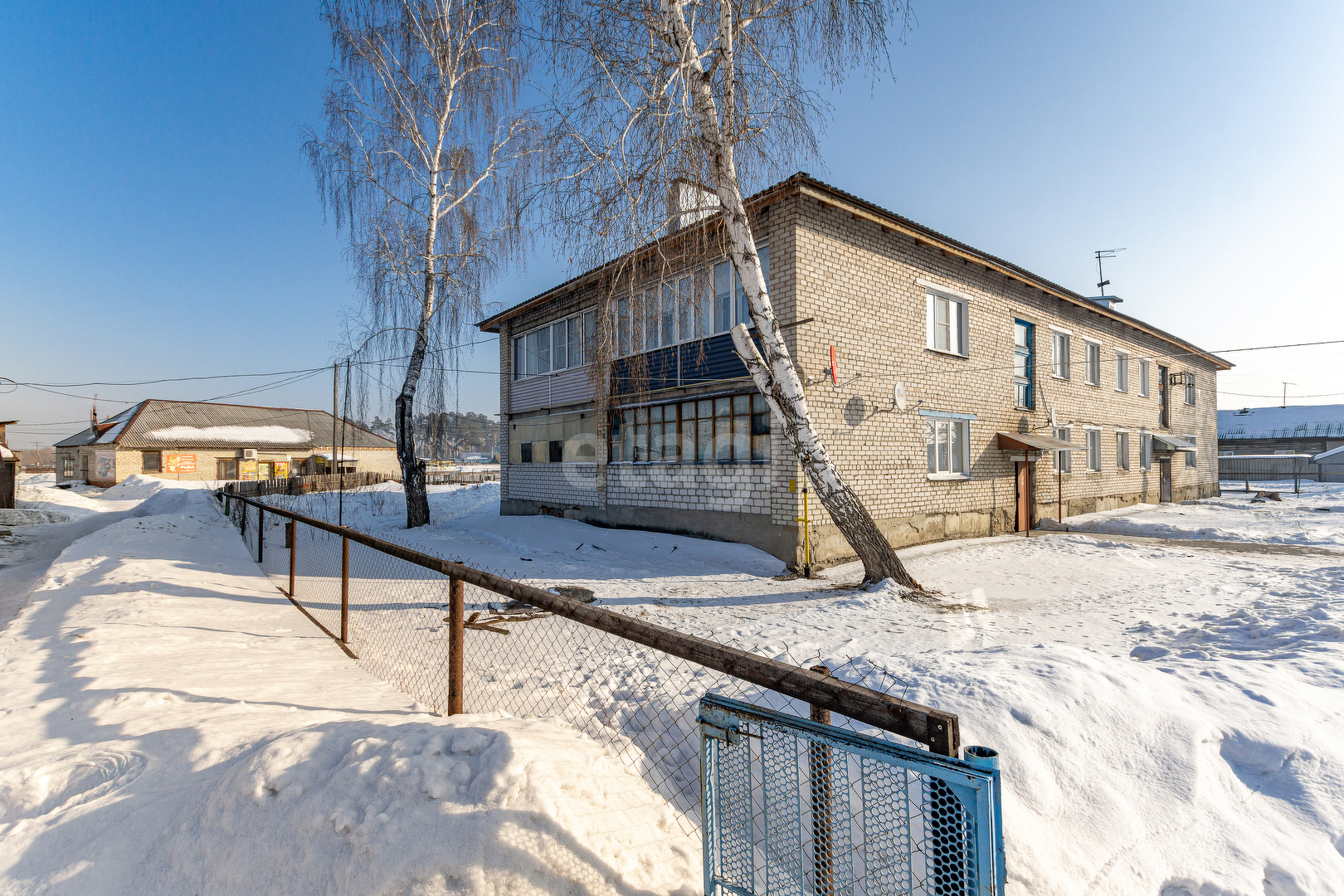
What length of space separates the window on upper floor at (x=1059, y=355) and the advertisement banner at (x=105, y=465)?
4637cm

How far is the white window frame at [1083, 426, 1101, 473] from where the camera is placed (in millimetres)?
17469

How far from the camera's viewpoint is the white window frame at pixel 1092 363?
17.4 meters

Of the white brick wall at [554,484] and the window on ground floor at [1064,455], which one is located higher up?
the window on ground floor at [1064,455]

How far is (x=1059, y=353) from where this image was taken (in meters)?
16.5

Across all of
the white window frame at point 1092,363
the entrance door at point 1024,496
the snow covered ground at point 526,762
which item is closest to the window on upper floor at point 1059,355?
the white window frame at point 1092,363

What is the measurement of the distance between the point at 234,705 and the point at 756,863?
3137 millimetres

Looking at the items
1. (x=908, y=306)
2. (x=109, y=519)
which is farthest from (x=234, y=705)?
(x=109, y=519)

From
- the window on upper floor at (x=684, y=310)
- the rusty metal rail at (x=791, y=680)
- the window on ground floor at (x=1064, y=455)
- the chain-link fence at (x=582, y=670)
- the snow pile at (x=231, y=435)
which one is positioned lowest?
the chain-link fence at (x=582, y=670)

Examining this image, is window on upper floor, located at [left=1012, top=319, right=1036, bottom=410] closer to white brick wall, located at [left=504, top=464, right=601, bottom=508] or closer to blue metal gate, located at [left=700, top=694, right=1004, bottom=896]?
white brick wall, located at [left=504, top=464, right=601, bottom=508]

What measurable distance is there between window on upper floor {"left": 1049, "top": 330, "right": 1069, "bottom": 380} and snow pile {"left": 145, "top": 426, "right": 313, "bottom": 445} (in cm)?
4318

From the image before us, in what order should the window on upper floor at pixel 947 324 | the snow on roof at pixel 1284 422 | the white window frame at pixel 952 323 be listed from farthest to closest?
the snow on roof at pixel 1284 422, the window on upper floor at pixel 947 324, the white window frame at pixel 952 323

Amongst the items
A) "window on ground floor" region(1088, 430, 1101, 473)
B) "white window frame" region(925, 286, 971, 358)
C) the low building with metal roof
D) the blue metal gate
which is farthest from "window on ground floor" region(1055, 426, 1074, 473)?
the low building with metal roof

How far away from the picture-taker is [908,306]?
12.1 m

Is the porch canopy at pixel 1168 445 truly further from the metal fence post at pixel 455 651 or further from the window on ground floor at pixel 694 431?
the metal fence post at pixel 455 651
